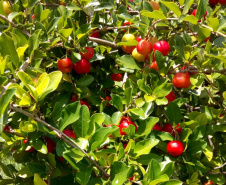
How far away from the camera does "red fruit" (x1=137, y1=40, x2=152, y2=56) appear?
133 centimetres

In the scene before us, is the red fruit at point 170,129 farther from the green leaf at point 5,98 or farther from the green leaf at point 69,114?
the green leaf at point 5,98

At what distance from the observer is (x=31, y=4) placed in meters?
1.34

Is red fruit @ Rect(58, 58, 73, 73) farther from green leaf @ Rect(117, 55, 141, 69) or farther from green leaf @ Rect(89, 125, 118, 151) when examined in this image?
green leaf @ Rect(89, 125, 118, 151)

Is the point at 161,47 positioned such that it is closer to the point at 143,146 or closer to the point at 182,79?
the point at 182,79

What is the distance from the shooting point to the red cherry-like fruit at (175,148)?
4.06 ft

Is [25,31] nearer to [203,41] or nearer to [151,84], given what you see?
[151,84]

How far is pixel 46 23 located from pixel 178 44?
0.57 metres

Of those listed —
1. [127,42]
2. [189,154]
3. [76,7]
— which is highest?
[76,7]

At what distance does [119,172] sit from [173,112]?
43 cm

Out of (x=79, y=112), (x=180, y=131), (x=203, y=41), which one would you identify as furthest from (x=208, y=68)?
(x=79, y=112)

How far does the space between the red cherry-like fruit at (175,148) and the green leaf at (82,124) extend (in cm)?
39

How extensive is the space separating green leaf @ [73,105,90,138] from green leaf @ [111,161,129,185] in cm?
14

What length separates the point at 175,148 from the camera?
124 centimetres

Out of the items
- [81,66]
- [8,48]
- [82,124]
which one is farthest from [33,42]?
[82,124]
